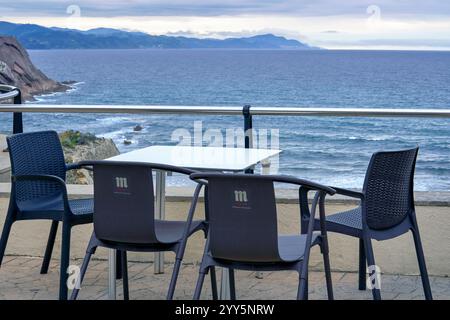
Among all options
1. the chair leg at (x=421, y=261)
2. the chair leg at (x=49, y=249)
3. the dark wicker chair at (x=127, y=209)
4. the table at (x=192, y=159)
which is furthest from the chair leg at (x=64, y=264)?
the chair leg at (x=421, y=261)

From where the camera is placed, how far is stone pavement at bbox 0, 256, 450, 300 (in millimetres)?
4832

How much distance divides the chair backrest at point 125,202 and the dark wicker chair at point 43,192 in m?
0.61

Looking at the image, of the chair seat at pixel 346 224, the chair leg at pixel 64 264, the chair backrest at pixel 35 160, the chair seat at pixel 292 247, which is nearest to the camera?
the chair seat at pixel 292 247

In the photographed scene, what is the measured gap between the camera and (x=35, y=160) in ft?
16.0

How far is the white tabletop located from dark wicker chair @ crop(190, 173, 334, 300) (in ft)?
2.14

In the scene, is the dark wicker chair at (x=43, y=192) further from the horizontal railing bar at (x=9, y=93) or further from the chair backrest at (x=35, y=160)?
the horizontal railing bar at (x=9, y=93)

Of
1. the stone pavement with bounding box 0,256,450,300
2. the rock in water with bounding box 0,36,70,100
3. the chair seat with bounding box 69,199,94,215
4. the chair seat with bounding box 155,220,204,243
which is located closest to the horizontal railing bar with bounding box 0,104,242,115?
the chair seat with bounding box 69,199,94,215

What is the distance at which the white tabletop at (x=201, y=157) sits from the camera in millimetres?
4227

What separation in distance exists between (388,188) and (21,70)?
70300 millimetres

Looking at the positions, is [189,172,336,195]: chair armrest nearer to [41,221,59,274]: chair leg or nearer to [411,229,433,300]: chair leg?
[411,229,433,300]: chair leg

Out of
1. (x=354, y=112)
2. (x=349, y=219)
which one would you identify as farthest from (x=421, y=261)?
(x=354, y=112)

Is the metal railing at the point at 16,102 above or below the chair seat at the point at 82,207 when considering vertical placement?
above

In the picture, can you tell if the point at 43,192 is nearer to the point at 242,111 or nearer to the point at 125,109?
the point at 125,109

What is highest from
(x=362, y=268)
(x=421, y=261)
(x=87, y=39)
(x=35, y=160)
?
(x=87, y=39)
